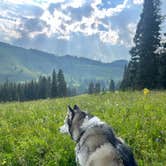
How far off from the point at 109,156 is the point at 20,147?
399cm

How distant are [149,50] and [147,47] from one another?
1.59ft

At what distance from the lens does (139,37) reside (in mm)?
52125

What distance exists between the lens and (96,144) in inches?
281

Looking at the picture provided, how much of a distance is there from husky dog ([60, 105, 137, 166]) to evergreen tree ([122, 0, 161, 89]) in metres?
39.9

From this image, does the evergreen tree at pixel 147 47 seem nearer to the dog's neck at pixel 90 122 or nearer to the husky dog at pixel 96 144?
the husky dog at pixel 96 144

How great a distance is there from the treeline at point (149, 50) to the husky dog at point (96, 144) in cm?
3882

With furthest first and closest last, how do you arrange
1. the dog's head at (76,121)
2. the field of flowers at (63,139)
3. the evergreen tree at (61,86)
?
the evergreen tree at (61,86), the field of flowers at (63,139), the dog's head at (76,121)

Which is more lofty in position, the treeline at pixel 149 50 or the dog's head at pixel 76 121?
the treeline at pixel 149 50

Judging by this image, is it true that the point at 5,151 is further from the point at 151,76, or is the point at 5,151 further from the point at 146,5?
the point at 146,5

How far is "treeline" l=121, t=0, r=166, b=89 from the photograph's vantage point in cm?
4853

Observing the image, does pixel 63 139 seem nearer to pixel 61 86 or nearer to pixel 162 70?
pixel 162 70

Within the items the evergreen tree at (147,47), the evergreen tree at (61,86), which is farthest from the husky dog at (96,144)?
the evergreen tree at (61,86)

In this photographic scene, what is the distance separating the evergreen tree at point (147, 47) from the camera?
160 feet

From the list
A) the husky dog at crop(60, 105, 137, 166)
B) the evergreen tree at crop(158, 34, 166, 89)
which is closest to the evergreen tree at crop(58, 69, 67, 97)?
the evergreen tree at crop(158, 34, 166, 89)
